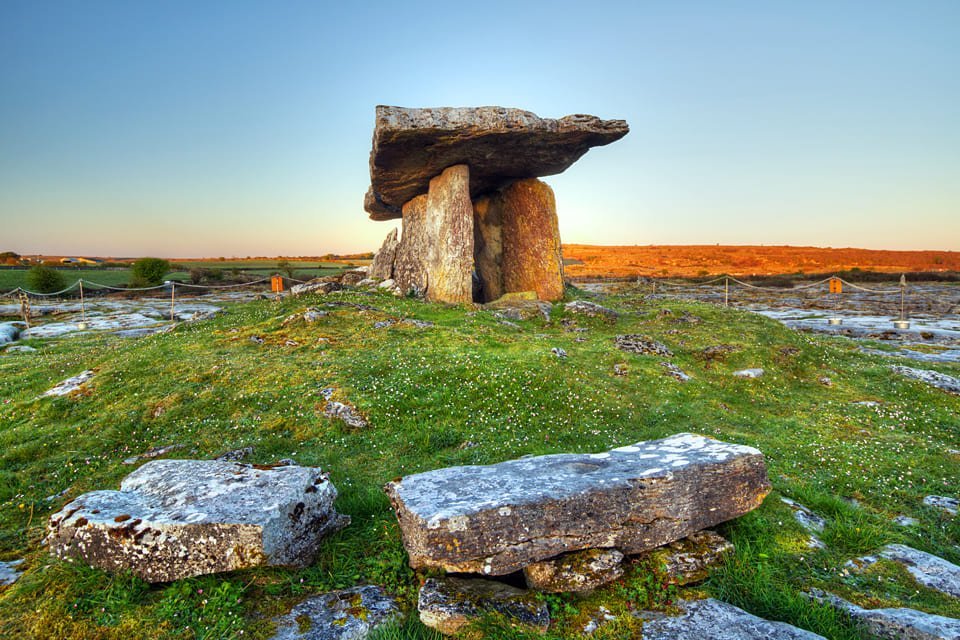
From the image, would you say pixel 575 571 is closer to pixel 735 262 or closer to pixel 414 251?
pixel 414 251

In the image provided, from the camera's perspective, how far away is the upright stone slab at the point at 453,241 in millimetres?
21062

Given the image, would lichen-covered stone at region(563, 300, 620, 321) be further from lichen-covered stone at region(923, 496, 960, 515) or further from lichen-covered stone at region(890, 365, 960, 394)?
lichen-covered stone at region(923, 496, 960, 515)

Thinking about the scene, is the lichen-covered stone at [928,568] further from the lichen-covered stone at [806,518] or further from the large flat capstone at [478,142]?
the large flat capstone at [478,142]

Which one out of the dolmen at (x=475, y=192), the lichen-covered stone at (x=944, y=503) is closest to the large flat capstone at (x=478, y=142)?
the dolmen at (x=475, y=192)

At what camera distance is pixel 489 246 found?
2514 centimetres

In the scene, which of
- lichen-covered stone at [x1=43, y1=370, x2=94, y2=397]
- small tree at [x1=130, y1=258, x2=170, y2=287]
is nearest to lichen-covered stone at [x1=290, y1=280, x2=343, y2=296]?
lichen-covered stone at [x1=43, y1=370, x2=94, y2=397]

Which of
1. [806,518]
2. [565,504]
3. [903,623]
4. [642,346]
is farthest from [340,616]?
[642,346]

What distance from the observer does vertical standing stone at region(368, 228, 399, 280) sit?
26.6m

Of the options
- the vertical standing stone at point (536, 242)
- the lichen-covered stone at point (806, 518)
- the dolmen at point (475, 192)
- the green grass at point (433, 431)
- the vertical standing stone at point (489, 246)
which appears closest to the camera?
the green grass at point (433, 431)

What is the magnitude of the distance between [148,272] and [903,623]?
184ft

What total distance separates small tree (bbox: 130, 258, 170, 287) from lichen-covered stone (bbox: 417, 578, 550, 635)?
5129 centimetres

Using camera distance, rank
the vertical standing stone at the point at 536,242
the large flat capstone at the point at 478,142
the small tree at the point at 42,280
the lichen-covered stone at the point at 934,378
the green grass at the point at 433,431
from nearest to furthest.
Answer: the green grass at the point at 433,431
the lichen-covered stone at the point at 934,378
the large flat capstone at the point at 478,142
the vertical standing stone at the point at 536,242
the small tree at the point at 42,280

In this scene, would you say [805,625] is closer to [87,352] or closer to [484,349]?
[484,349]

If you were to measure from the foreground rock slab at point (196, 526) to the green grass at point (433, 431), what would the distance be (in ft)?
0.61
